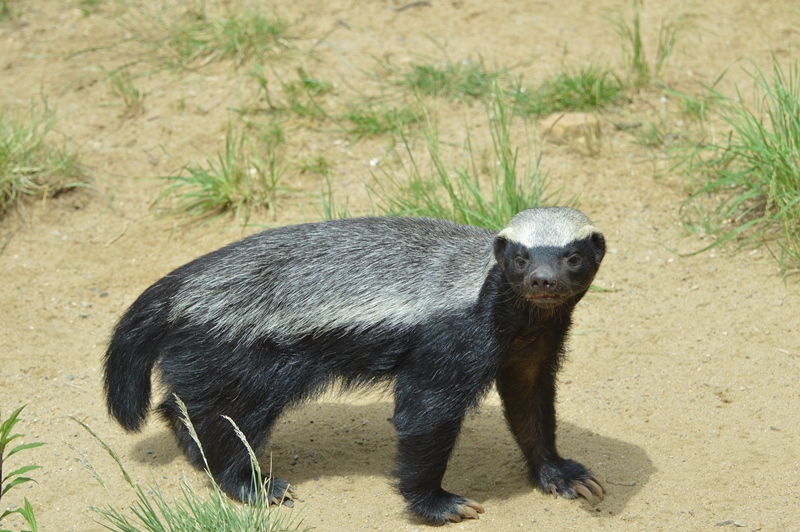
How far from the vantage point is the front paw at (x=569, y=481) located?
4.80 metres

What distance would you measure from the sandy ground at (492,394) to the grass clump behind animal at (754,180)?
0.54 ft

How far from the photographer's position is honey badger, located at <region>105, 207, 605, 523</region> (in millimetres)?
4371

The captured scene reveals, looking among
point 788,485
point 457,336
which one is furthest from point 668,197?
point 457,336

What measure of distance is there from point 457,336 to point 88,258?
4.15m

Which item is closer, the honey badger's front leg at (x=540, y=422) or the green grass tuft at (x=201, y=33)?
the honey badger's front leg at (x=540, y=422)

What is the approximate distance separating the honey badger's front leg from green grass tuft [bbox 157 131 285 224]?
3.23m

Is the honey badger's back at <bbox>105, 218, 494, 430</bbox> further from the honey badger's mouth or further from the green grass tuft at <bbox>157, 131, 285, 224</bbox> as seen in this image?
the green grass tuft at <bbox>157, 131, 285, 224</bbox>

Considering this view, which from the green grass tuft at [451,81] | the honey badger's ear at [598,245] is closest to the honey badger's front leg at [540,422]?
the honey badger's ear at [598,245]

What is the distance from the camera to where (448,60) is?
347 inches

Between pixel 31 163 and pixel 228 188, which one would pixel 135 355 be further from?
pixel 31 163

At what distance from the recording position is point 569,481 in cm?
485

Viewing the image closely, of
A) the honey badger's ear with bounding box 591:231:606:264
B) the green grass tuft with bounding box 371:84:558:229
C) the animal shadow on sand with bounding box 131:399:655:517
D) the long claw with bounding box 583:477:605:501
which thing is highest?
the honey badger's ear with bounding box 591:231:606:264

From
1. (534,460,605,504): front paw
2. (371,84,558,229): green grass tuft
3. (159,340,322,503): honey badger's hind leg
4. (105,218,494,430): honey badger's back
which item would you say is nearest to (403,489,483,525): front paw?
(534,460,605,504): front paw

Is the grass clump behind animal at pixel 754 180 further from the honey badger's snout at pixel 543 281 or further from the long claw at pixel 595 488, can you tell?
the honey badger's snout at pixel 543 281
